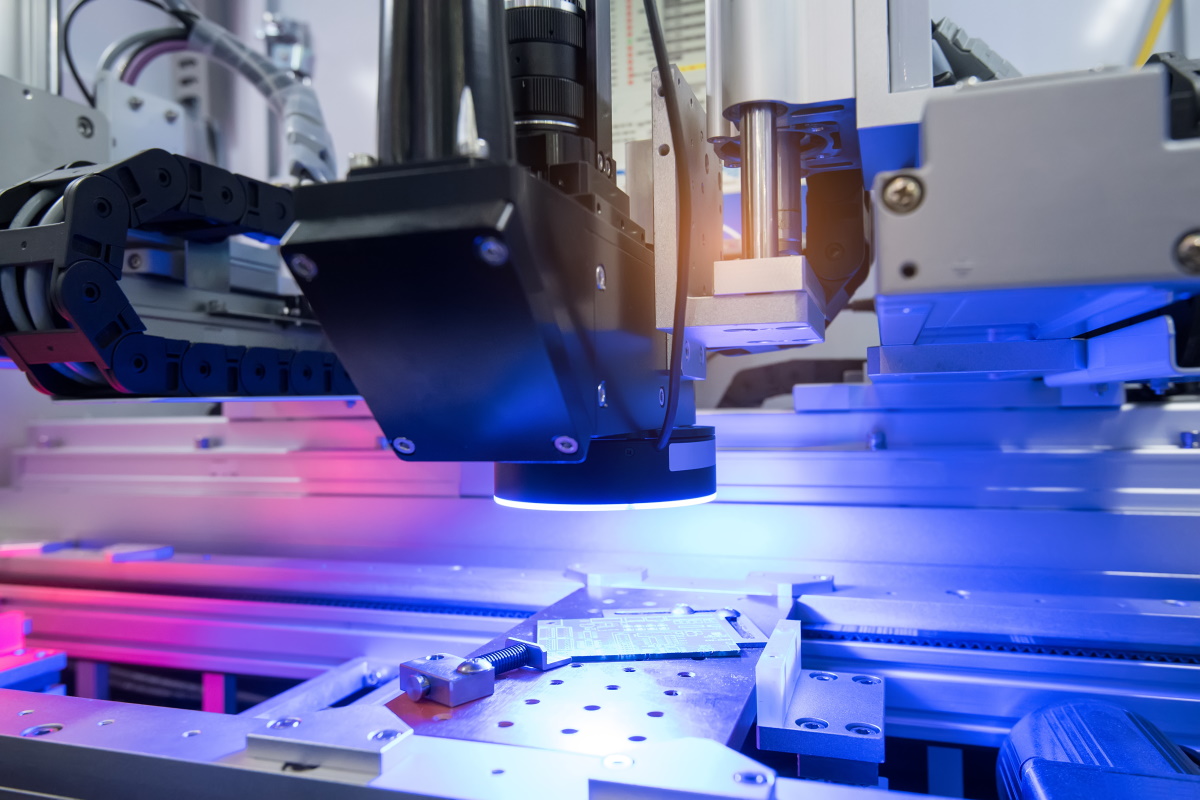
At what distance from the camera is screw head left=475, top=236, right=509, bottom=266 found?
0.64 m

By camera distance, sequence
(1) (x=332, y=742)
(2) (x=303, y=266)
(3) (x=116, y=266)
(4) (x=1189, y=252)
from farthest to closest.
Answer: (3) (x=116, y=266), (1) (x=332, y=742), (2) (x=303, y=266), (4) (x=1189, y=252)

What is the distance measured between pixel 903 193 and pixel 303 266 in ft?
1.63

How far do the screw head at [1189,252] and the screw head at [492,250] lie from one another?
50 centimetres

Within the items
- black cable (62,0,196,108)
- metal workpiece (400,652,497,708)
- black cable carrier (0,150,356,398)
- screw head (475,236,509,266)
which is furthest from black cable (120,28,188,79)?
screw head (475,236,509,266)

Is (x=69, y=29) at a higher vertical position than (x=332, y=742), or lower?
higher

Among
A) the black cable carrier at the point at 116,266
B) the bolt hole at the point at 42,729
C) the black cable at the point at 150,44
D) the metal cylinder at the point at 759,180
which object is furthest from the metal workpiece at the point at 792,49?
the black cable at the point at 150,44

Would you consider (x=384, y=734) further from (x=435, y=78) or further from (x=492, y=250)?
(x=435, y=78)

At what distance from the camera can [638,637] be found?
1.20 meters

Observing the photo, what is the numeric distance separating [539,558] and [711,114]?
110 centimetres

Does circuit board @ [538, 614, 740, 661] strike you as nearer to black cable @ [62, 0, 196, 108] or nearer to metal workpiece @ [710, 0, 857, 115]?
metal workpiece @ [710, 0, 857, 115]

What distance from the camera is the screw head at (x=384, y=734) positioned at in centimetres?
82

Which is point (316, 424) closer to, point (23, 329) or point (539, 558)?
point (539, 558)

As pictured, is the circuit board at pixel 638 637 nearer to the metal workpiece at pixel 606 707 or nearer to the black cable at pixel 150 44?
the metal workpiece at pixel 606 707

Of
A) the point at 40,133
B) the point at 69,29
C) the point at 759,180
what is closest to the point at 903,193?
the point at 759,180
